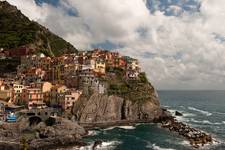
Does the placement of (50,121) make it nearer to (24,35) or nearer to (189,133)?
(189,133)

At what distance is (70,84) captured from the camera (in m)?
107

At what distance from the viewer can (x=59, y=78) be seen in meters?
113

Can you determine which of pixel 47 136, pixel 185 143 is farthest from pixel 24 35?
pixel 185 143

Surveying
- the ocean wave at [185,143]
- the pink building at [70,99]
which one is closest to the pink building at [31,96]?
the pink building at [70,99]

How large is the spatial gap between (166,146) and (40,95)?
43135mm

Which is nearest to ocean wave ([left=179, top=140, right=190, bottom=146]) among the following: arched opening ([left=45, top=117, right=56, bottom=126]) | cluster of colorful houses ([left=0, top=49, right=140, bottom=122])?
arched opening ([left=45, top=117, right=56, bottom=126])

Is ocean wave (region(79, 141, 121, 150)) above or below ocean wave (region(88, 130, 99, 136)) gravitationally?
below

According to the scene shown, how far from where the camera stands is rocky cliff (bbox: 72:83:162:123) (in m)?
93.3

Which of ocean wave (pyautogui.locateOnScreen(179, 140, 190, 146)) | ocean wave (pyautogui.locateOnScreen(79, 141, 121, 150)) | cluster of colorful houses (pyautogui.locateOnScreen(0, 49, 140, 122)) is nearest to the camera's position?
ocean wave (pyautogui.locateOnScreen(79, 141, 121, 150))

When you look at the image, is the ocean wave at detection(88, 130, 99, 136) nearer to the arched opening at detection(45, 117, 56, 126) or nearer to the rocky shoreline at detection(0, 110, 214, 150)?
the rocky shoreline at detection(0, 110, 214, 150)

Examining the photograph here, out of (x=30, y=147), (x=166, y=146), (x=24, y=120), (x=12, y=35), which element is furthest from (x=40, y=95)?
(x=12, y=35)

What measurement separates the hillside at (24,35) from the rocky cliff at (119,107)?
5441 cm

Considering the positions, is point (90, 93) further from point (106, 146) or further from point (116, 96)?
point (106, 146)

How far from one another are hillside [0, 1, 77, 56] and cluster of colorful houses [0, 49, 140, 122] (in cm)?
1948
